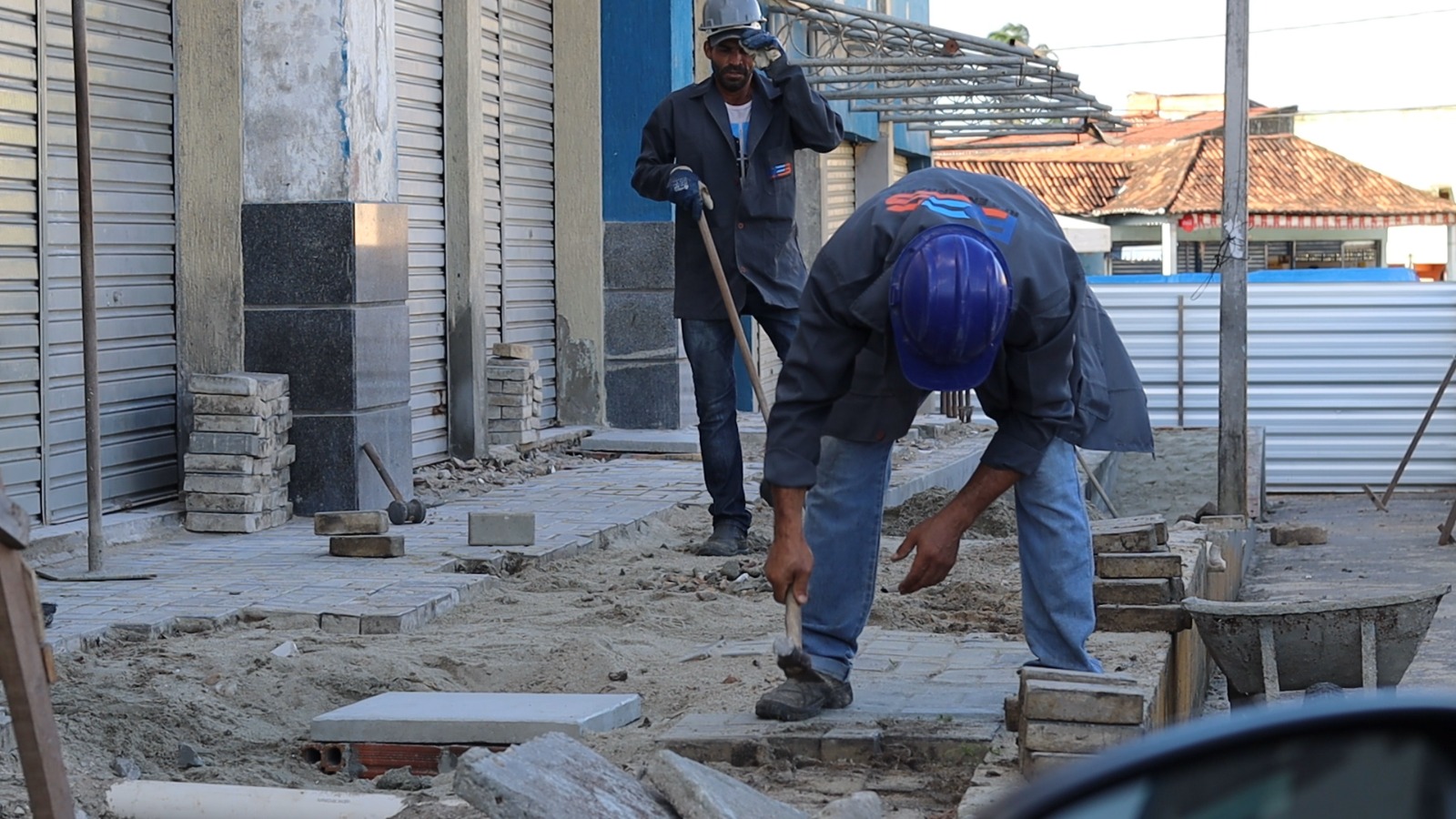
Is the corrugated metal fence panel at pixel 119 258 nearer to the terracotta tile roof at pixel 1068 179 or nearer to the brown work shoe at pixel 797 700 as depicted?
the brown work shoe at pixel 797 700

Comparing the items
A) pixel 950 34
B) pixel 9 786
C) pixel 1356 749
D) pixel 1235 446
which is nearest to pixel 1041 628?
pixel 9 786

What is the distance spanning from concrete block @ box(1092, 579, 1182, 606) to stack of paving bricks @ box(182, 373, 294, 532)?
3569mm

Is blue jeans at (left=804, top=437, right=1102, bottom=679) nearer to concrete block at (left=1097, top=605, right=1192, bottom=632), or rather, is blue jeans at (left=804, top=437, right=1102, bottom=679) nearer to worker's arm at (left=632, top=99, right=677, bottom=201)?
concrete block at (left=1097, top=605, right=1192, bottom=632)

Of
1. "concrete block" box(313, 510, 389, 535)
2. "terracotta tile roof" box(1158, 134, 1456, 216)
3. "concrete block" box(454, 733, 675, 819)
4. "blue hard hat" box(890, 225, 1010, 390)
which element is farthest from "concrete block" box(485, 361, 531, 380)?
"terracotta tile roof" box(1158, 134, 1456, 216)

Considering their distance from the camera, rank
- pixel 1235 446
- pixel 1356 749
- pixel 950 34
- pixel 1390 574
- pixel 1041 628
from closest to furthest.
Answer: pixel 1356 749 → pixel 1041 628 → pixel 1390 574 → pixel 1235 446 → pixel 950 34

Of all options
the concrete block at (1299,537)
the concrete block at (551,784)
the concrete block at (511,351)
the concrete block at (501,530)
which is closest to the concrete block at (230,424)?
the concrete block at (501,530)

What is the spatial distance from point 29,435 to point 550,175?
18.5ft

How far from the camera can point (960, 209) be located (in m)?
3.71

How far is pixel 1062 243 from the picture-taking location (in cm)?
378

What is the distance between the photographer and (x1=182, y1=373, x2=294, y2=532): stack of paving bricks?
7.25 meters

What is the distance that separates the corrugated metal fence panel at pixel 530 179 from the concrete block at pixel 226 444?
3.83 meters

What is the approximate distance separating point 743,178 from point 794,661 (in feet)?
11.1

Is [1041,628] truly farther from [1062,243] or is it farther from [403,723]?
[403,723]

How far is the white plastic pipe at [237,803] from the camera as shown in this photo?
3594 mm
